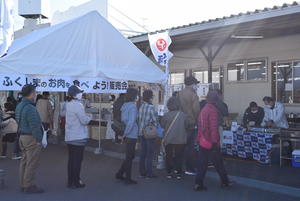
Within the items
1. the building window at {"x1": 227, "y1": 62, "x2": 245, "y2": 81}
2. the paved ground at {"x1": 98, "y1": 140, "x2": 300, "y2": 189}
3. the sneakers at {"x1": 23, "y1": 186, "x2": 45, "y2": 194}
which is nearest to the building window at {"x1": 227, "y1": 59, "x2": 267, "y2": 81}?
the building window at {"x1": 227, "y1": 62, "x2": 245, "y2": 81}

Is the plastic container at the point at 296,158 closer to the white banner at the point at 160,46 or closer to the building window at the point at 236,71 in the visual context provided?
the white banner at the point at 160,46

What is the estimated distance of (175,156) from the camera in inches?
296

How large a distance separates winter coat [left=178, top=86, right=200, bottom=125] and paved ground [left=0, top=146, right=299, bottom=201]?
1253mm

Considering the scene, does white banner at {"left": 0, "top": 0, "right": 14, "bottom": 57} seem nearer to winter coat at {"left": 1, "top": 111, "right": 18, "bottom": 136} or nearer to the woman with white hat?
the woman with white hat

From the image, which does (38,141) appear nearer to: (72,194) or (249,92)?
(72,194)

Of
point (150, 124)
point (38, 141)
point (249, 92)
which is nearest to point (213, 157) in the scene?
point (150, 124)

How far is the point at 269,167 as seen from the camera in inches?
328

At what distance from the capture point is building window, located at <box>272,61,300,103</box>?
11.5 meters

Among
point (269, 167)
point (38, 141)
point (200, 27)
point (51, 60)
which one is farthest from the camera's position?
point (200, 27)

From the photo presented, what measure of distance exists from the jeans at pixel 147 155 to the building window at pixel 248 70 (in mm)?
A: 6194

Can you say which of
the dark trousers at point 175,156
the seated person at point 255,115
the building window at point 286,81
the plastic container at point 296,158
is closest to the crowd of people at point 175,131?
the dark trousers at point 175,156

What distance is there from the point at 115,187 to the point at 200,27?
4.95m

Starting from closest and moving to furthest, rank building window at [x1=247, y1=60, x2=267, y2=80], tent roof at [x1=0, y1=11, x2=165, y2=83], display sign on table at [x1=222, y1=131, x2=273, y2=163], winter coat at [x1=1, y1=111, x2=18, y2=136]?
1. tent roof at [x1=0, y1=11, x2=165, y2=83]
2. display sign on table at [x1=222, y1=131, x2=273, y2=163]
3. winter coat at [x1=1, y1=111, x2=18, y2=136]
4. building window at [x1=247, y1=60, x2=267, y2=80]

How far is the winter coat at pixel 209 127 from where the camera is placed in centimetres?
634
